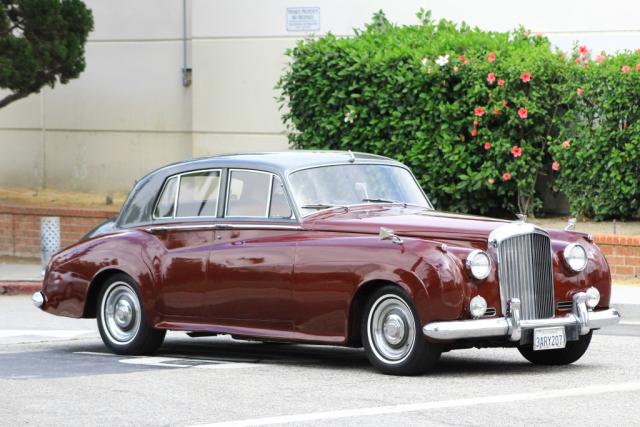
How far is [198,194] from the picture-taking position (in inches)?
469

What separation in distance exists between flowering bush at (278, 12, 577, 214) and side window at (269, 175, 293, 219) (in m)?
7.59

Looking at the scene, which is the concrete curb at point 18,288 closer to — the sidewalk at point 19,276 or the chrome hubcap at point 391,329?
the sidewalk at point 19,276

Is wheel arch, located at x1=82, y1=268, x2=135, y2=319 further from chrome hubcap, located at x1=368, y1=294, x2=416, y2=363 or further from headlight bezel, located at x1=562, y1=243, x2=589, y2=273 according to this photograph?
headlight bezel, located at x1=562, y1=243, x2=589, y2=273

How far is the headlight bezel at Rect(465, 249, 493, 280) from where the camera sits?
981 centimetres

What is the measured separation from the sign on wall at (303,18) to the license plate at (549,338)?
1209cm

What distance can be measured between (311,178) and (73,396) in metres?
2.78

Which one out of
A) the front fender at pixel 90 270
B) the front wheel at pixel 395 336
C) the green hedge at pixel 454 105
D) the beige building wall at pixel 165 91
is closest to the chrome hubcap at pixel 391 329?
the front wheel at pixel 395 336

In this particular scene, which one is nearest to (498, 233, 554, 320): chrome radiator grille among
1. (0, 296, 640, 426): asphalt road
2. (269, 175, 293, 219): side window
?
(0, 296, 640, 426): asphalt road

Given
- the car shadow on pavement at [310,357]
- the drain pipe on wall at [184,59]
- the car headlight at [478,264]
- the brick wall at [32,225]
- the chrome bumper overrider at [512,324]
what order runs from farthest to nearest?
the drain pipe on wall at [184,59] → the brick wall at [32,225] → the car shadow on pavement at [310,357] → the car headlight at [478,264] → the chrome bumper overrider at [512,324]

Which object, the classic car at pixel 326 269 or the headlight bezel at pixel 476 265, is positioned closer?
the headlight bezel at pixel 476 265

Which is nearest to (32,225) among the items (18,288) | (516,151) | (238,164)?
(18,288)

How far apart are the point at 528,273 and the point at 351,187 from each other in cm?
183

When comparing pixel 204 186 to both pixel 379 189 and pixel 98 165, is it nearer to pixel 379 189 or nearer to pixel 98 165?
pixel 379 189

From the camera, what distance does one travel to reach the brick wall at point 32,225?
70.0ft
